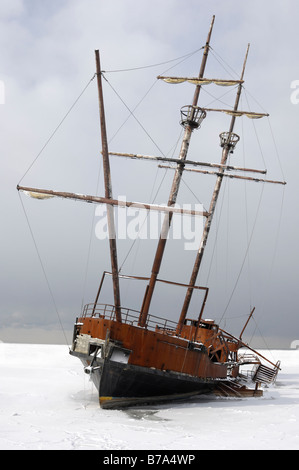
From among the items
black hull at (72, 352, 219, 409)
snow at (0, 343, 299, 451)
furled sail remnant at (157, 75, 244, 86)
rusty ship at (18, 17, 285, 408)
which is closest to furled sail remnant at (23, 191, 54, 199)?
rusty ship at (18, 17, 285, 408)

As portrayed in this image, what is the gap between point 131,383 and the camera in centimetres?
1673

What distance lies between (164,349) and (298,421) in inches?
220

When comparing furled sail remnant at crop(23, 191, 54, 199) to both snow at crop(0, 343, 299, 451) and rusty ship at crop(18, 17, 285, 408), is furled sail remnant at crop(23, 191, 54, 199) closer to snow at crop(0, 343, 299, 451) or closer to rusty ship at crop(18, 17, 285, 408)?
rusty ship at crop(18, 17, 285, 408)

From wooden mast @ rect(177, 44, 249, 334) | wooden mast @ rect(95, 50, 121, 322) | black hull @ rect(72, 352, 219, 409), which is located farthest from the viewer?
wooden mast @ rect(177, 44, 249, 334)

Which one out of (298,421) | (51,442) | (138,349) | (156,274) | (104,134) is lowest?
(51,442)

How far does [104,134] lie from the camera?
774 inches

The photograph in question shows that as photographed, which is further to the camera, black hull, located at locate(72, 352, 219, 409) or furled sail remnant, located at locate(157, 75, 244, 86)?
furled sail remnant, located at locate(157, 75, 244, 86)

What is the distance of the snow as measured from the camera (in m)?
11.4

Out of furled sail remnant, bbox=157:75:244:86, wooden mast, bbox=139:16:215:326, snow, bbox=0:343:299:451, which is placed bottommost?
snow, bbox=0:343:299:451

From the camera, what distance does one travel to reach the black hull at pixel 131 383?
16.3 metres

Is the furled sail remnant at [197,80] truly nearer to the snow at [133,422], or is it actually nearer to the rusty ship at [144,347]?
the rusty ship at [144,347]

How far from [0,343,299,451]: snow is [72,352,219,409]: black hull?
50 centimetres
